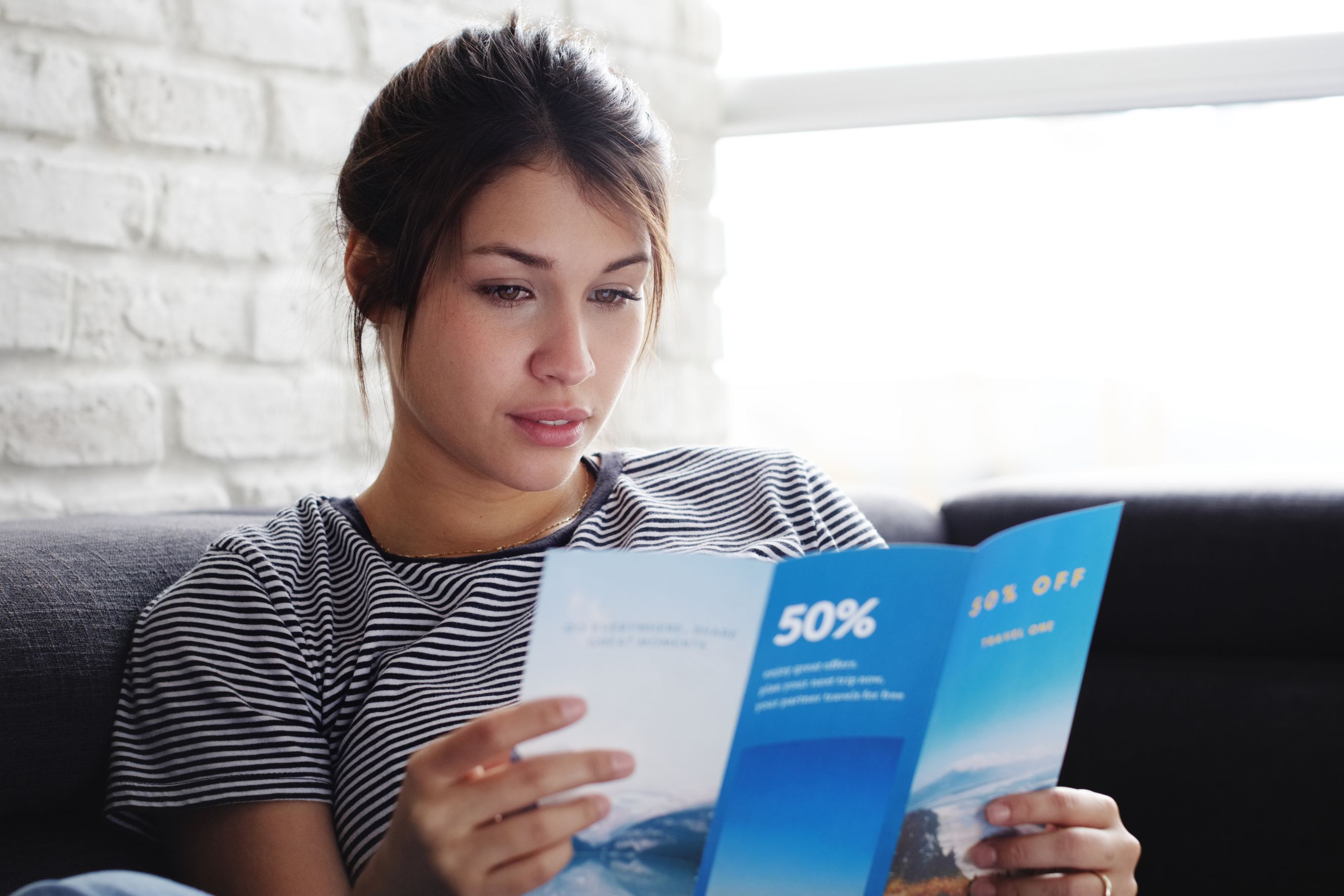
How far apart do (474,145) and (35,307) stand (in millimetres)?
568

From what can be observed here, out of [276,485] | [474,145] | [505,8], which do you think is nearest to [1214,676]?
[474,145]

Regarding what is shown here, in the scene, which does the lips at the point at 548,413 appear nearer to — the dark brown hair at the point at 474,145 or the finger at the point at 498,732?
the dark brown hair at the point at 474,145

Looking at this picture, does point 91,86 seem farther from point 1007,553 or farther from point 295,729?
point 1007,553

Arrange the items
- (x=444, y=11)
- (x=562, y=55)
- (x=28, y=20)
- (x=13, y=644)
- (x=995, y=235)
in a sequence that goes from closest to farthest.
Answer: (x=13, y=644) < (x=562, y=55) < (x=28, y=20) < (x=444, y=11) < (x=995, y=235)

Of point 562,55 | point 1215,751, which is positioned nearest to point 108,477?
point 562,55

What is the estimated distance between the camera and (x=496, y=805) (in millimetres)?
622

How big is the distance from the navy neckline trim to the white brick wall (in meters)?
0.17

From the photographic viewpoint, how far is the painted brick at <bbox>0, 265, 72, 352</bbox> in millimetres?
1236

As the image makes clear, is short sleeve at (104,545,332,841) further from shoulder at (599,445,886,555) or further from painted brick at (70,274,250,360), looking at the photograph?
painted brick at (70,274,250,360)

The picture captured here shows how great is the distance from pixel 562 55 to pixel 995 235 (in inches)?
56.5

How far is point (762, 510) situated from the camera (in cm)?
111

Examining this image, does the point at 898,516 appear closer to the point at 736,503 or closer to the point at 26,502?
the point at 736,503

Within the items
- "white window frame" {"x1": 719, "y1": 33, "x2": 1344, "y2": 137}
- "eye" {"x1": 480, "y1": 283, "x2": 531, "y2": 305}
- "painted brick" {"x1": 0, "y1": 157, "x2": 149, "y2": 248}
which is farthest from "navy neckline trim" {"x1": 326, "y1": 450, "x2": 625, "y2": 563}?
"white window frame" {"x1": 719, "y1": 33, "x2": 1344, "y2": 137}

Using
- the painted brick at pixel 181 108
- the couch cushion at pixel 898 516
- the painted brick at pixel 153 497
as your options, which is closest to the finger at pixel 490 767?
the painted brick at pixel 153 497
